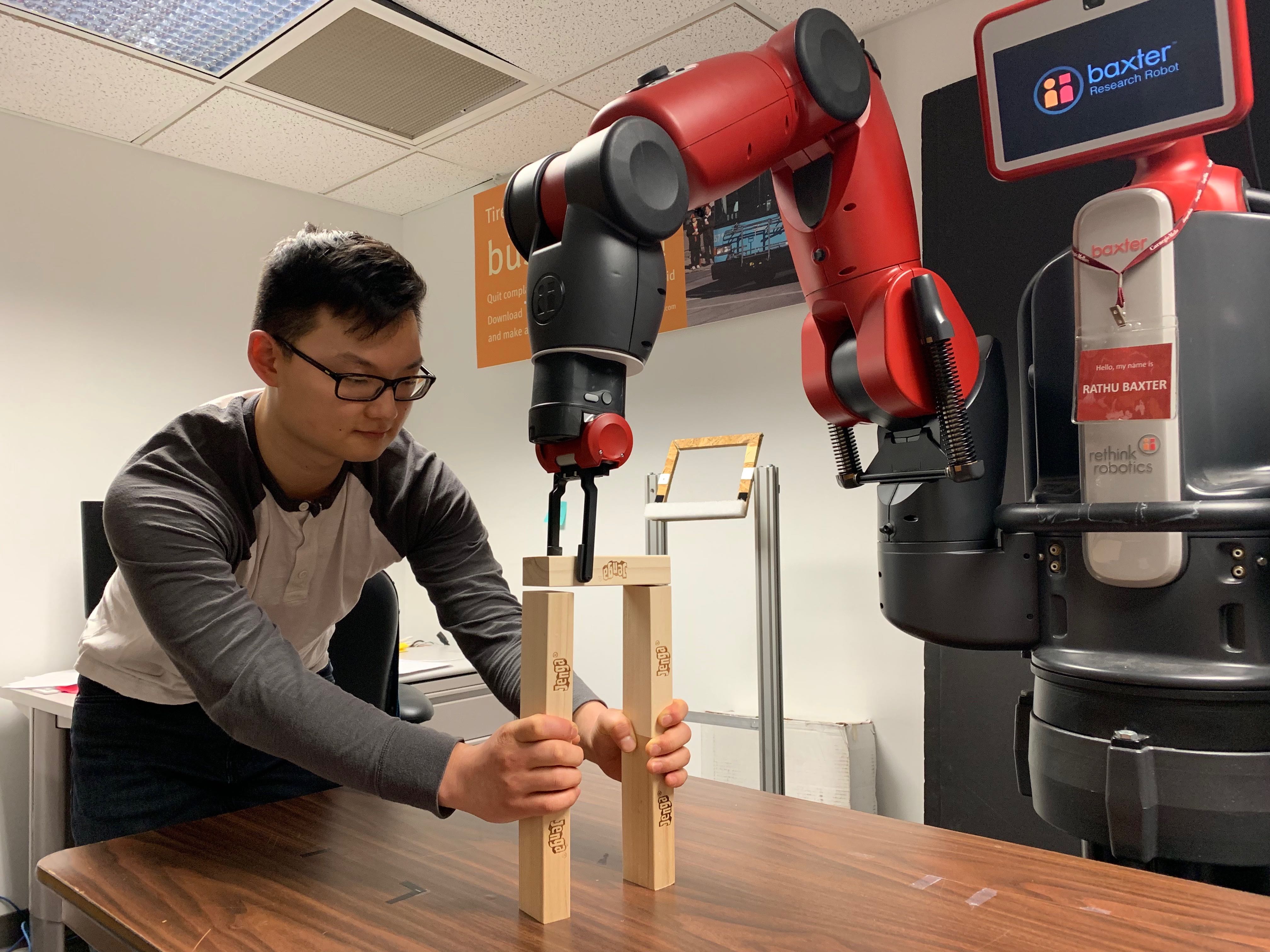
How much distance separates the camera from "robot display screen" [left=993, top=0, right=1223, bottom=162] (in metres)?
0.75

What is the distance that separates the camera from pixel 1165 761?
71cm

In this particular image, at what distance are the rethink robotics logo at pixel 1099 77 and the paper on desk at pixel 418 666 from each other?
2.27m

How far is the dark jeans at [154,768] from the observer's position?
3.83ft

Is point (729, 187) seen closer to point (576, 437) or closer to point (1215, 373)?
point (576, 437)

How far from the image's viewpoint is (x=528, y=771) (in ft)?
2.47

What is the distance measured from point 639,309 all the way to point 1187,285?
45cm

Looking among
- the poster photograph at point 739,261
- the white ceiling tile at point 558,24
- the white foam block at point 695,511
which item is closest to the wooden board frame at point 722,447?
the white foam block at point 695,511

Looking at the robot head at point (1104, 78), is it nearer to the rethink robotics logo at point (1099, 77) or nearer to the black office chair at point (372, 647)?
the rethink robotics logo at point (1099, 77)

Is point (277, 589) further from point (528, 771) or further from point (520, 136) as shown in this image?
point (520, 136)

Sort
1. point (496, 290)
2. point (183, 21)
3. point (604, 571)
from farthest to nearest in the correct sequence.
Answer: point (496, 290), point (183, 21), point (604, 571)

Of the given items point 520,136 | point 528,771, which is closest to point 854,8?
point 520,136

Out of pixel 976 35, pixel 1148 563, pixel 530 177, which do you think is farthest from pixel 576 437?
pixel 976 35

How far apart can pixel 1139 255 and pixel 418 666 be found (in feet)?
7.99

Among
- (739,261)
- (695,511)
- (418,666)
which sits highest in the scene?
(739,261)
